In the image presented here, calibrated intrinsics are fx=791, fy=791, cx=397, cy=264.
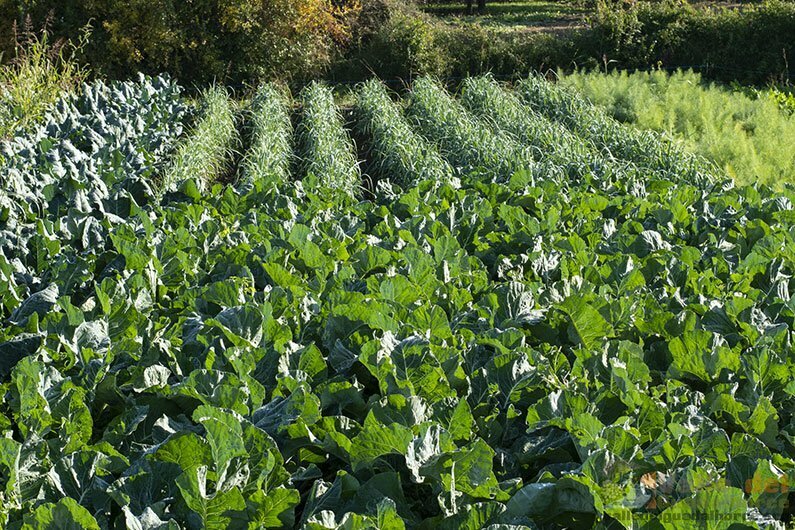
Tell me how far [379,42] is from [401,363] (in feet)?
38.6

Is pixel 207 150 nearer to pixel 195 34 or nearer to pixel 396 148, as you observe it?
pixel 396 148

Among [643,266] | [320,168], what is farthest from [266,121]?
[643,266]

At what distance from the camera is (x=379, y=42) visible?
44.3 ft

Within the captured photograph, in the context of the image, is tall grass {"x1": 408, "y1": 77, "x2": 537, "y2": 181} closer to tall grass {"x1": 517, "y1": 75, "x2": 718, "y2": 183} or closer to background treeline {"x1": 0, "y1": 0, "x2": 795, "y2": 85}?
tall grass {"x1": 517, "y1": 75, "x2": 718, "y2": 183}

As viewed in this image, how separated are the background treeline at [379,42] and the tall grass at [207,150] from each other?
111 inches

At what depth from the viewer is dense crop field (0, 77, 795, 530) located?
2.00 meters

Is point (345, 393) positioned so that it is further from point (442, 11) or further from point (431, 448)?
point (442, 11)

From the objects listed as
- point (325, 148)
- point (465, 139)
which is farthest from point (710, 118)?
point (325, 148)

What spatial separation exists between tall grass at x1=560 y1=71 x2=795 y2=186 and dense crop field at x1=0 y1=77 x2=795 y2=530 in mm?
2602

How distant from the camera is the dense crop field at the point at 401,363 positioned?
2.00 metres

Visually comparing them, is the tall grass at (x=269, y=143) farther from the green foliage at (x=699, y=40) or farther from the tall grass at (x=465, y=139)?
the green foliage at (x=699, y=40)

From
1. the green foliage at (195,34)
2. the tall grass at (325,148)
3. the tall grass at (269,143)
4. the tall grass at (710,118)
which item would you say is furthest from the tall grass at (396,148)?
the green foliage at (195,34)

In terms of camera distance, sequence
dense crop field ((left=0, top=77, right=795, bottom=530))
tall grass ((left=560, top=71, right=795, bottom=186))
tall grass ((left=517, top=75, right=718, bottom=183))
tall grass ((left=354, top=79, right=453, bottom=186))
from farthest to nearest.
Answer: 1. tall grass ((left=560, top=71, right=795, bottom=186))
2. tall grass ((left=354, top=79, right=453, bottom=186))
3. tall grass ((left=517, top=75, right=718, bottom=183))
4. dense crop field ((left=0, top=77, right=795, bottom=530))

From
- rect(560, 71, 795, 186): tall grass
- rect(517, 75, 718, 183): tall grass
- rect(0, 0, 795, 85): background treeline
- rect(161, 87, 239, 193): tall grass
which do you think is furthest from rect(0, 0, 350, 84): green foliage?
rect(560, 71, 795, 186): tall grass
